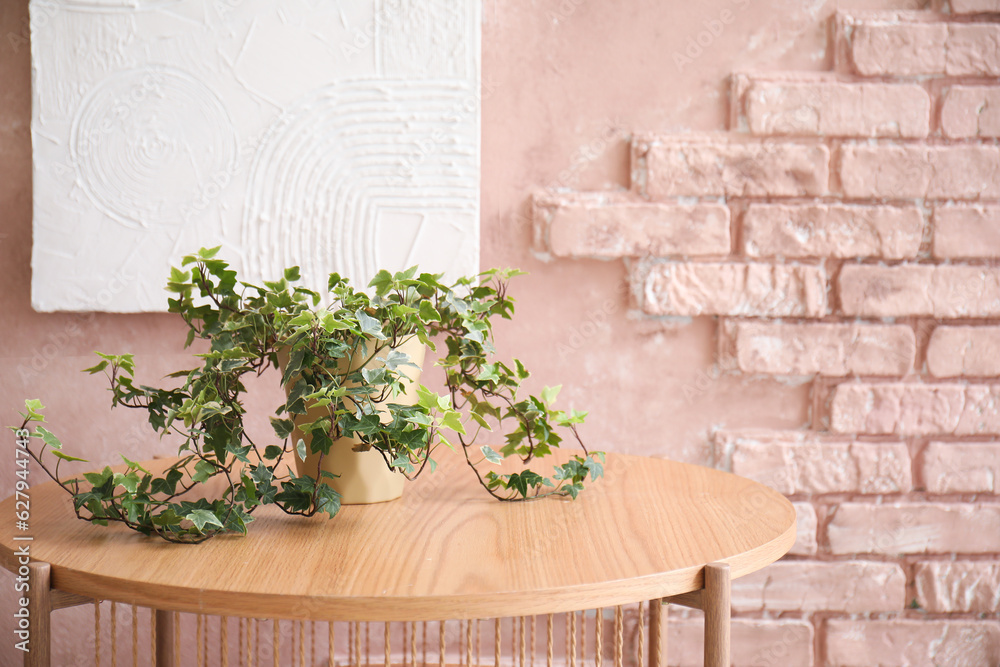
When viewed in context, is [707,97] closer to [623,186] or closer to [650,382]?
[623,186]

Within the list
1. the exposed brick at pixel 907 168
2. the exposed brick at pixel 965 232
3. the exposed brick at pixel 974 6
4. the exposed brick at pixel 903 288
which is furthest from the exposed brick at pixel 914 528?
the exposed brick at pixel 974 6

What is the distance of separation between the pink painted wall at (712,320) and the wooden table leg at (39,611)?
2.53 ft

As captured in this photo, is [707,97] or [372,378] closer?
[372,378]

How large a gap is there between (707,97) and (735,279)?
337 mm

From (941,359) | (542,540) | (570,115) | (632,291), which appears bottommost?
(542,540)

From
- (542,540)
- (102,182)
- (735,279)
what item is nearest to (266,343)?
(542,540)

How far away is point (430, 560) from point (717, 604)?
0.25m

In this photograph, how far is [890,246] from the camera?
1.37 meters

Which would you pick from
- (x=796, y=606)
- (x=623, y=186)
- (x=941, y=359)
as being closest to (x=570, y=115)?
(x=623, y=186)

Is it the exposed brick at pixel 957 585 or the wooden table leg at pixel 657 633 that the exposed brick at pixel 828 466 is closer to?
the exposed brick at pixel 957 585

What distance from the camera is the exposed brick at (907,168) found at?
53.7 inches

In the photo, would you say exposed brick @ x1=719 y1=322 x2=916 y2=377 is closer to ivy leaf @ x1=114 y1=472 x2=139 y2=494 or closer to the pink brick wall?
the pink brick wall

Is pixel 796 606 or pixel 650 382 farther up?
pixel 650 382

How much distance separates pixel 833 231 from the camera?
137 cm
